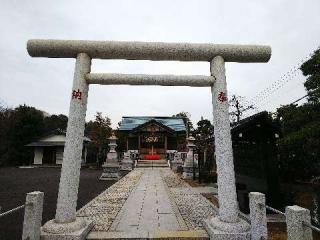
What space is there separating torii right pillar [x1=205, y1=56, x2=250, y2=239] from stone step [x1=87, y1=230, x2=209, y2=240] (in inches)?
10.7

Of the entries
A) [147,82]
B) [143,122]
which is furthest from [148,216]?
[143,122]

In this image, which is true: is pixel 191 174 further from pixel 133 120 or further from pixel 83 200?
pixel 133 120

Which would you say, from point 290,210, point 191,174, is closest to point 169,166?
point 191,174

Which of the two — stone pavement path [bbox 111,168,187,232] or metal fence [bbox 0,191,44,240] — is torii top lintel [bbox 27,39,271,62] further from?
stone pavement path [bbox 111,168,187,232]

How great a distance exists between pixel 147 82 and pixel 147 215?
4164 millimetres

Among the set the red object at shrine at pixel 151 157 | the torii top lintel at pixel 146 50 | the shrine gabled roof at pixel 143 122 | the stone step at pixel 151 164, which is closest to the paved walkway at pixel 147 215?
the torii top lintel at pixel 146 50

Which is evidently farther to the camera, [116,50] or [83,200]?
[83,200]

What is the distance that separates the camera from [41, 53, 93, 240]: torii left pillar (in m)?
5.13

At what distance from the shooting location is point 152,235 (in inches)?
230

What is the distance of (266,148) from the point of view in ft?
29.0

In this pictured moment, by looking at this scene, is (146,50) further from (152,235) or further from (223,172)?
(152,235)

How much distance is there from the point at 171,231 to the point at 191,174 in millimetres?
13399

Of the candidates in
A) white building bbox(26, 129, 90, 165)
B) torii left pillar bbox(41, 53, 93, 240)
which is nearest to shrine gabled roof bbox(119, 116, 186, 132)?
white building bbox(26, 129, 90, 165)

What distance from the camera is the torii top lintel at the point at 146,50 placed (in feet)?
19.6
